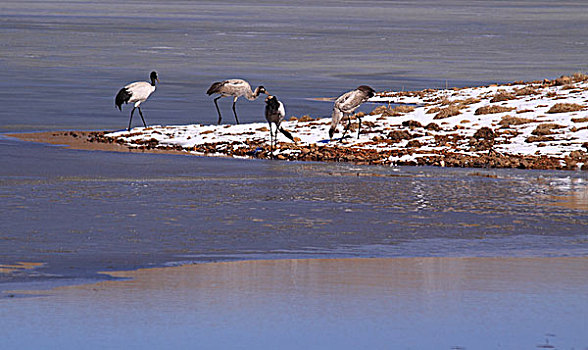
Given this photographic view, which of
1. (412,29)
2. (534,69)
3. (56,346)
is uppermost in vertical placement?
(412,29)

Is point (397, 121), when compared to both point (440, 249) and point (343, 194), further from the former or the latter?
point (440, 249)

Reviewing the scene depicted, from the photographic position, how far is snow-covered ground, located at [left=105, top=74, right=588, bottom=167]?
17547 millimetres

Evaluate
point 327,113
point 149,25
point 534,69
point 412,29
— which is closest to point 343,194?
point 327,113

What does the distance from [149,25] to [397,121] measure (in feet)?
179

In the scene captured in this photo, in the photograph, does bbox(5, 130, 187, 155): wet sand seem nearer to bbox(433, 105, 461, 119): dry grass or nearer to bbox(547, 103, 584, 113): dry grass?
bbox(433, 105, 461, 119): dry grass

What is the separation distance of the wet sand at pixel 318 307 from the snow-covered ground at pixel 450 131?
831 cm

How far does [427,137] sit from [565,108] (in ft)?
9.74

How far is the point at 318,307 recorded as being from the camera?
7.21 m

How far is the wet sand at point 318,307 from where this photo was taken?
6.41m

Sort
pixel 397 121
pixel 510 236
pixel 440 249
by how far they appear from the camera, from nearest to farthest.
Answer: pixel 440 249 → pixel 510 236 → pixel 397 121

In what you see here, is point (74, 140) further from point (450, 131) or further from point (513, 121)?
point (513, 121)

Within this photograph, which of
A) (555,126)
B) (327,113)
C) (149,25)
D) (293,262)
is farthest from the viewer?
(149,25)

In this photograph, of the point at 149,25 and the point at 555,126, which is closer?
the point at 555,126

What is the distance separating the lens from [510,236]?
33.0 ft
